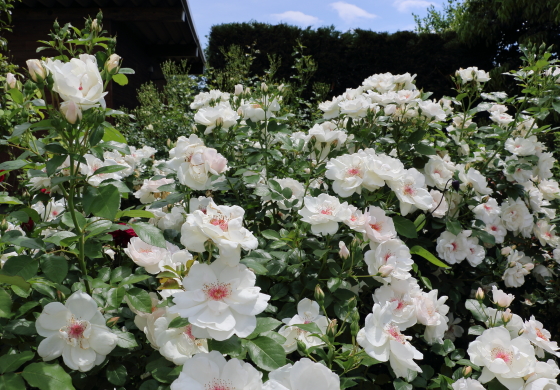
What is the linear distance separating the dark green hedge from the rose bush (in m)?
7.76

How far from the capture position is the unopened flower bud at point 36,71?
0.84 m

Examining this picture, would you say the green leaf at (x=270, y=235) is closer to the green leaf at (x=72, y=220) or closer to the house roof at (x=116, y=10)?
the green leaf at (x=72, y=220)

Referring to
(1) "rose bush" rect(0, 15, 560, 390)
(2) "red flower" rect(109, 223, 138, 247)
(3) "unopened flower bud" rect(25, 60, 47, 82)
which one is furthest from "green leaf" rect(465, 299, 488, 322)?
(3) "unopened flower bud" rect(25, 60, 47, 82)

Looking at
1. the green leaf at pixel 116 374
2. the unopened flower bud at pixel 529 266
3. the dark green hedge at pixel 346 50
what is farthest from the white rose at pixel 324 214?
the dark green hedge at pixel 346 50

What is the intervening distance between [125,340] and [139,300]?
0.09 m

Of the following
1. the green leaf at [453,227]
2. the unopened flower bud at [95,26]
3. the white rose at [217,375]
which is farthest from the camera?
the green leaf at [453,227]

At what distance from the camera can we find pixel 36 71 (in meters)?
0.84

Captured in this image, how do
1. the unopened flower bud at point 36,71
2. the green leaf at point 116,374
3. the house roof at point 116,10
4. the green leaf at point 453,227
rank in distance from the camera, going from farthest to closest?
the house roof at point 116,10 < the green leaf at point 453,227 < the green leaf at point 116,374 < the unopened flower bud at point 36,71

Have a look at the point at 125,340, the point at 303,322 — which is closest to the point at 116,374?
the point at 125,340

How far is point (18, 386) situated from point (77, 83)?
0.59 m

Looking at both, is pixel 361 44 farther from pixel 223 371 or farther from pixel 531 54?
pixel 223 371

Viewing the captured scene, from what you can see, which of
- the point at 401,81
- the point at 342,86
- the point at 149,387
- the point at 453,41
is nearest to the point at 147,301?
the point at 149,387

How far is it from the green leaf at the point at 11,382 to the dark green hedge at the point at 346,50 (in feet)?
29.9

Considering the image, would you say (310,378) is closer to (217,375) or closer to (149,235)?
(217,375)
